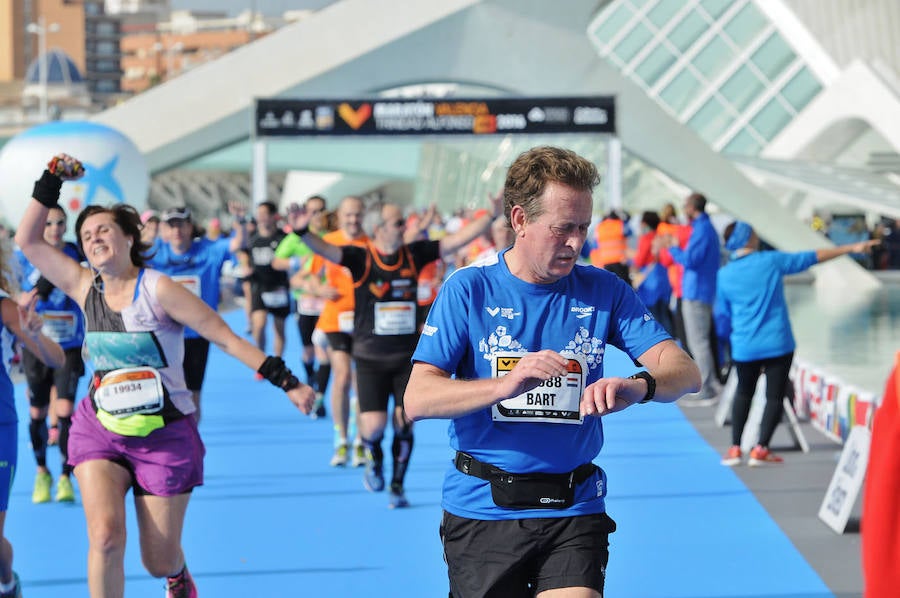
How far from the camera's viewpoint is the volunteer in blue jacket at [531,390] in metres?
3.59

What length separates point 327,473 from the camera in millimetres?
9883

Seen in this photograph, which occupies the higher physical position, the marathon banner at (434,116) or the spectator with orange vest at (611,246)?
the marathon banner at (434,116)

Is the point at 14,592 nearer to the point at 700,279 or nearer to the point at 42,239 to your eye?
the point at 42,239

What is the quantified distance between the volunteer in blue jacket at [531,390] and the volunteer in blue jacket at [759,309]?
5940mm

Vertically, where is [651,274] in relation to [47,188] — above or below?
below

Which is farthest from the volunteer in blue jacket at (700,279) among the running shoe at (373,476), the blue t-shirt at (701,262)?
the running shoe at (373,476)

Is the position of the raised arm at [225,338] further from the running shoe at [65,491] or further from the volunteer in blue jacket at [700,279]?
the volunteer in blue jacket at [700,279]

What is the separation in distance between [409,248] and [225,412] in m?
5.53

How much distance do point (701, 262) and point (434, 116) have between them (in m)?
11.5

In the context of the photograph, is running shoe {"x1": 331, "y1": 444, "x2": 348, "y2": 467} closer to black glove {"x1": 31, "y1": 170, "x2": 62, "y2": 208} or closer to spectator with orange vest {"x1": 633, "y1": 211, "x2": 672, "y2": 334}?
black glove {"x1": 31, "y1": 170, "x2": 62, "y2": 208}

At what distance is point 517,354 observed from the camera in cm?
361

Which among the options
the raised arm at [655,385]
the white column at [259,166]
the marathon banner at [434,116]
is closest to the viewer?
the raised arm at [655,385]

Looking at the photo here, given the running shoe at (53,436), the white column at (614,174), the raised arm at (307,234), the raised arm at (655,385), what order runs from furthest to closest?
the white column at (614,174)
the running shoe at (53,436)
the raised arm at (307,234)
the raised arm at (655,385)

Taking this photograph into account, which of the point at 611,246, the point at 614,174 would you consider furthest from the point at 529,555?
the point at 614,174
